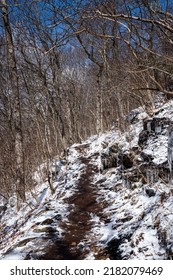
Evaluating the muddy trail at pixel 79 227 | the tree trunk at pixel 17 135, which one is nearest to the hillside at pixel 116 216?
the muddy trail at pixel 79 227

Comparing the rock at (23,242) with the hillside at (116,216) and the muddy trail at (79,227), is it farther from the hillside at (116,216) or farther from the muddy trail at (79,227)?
the muddy trail at (79,227)

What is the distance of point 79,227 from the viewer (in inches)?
205

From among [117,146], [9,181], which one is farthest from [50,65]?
[117,146]

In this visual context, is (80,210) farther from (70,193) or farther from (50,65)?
(50,65)

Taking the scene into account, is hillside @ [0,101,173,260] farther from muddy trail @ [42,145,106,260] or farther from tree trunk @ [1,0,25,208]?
tree trunk @ [1,0,25,208]

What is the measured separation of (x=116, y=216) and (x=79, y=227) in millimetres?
905

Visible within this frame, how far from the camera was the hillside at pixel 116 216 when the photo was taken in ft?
12.3

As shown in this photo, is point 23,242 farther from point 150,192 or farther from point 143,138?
point 143,138

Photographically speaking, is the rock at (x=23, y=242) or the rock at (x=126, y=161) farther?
the rock at (x=126, y=161)

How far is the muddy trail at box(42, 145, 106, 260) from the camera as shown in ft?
13.3

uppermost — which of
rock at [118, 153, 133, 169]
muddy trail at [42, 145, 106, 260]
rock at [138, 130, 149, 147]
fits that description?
rock at [138, 130, 149, 147]

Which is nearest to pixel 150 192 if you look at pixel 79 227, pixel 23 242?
pixel 79 227

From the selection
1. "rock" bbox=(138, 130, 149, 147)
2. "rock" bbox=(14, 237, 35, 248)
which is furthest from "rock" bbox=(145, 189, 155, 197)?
"rock" bbox=(14, 237, 35, 248)
